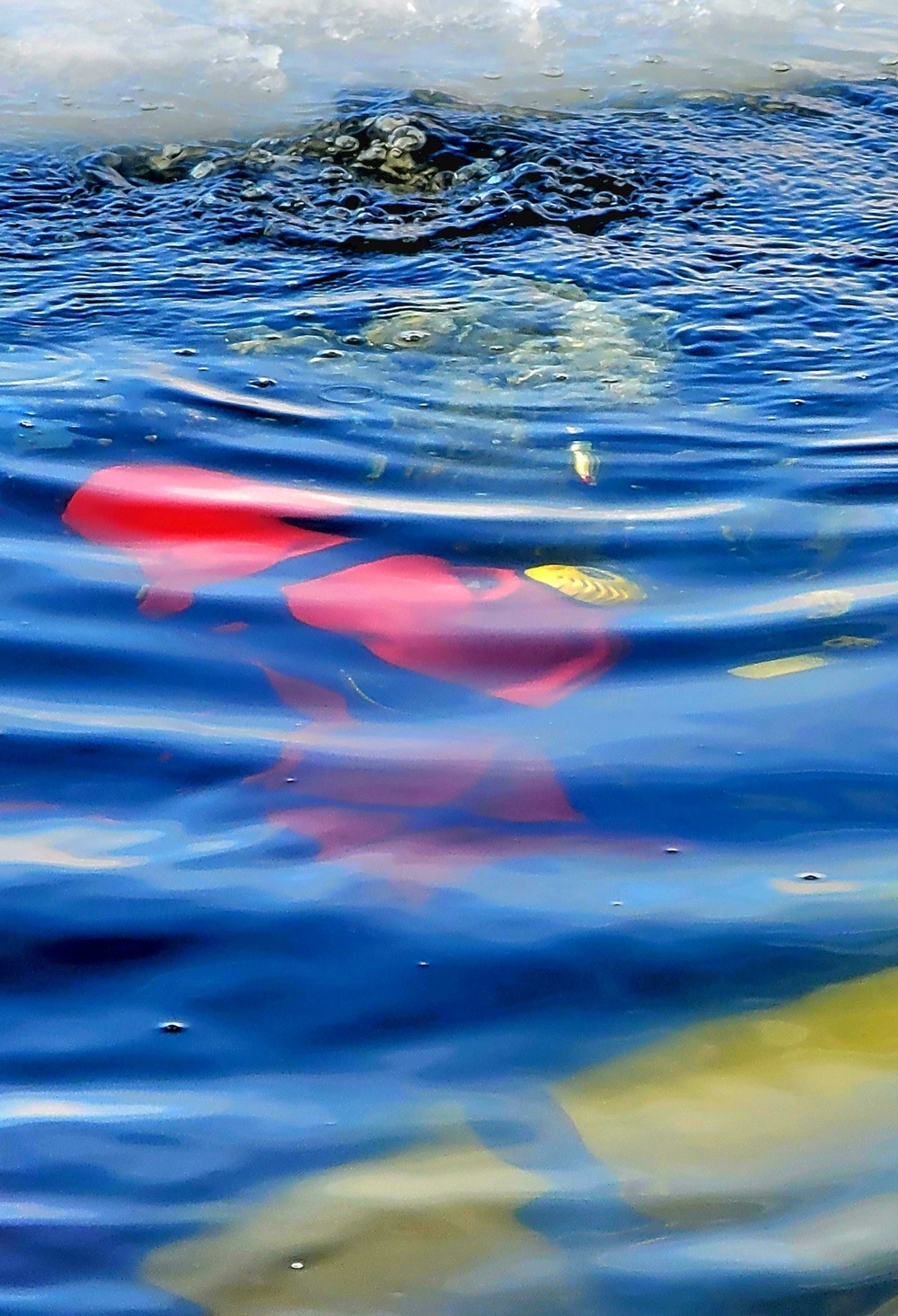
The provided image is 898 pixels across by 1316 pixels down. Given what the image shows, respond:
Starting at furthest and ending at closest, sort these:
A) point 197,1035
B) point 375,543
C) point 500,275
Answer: point 500,275 < point 375,543 < point 197,1035

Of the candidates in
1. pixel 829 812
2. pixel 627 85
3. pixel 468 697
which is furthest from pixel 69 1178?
pixel 627 85

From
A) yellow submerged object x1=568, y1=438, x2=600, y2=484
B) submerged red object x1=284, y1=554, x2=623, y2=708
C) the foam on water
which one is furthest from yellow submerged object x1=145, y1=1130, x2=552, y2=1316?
the foam on water

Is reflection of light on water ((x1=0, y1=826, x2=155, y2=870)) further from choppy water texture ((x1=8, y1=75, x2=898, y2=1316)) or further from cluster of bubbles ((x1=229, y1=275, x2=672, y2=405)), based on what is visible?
cluster of bubbles ((x1=229, y1=275, x2=672, y2=405))

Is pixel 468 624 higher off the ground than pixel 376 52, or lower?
lower

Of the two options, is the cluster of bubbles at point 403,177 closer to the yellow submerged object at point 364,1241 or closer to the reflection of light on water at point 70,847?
the reflection of light on water at point 70,847

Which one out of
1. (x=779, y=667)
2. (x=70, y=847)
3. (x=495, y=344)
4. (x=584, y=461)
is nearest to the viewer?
(x=70, y=847)

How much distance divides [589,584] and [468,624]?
329 mm

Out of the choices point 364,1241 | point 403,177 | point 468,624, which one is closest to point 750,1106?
point 364,1241

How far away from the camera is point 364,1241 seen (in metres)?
1.60

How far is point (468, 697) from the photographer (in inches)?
97.0

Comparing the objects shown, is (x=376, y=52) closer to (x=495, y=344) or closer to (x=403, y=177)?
(x=403, y=177)

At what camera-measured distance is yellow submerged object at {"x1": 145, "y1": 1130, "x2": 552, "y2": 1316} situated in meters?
1.54

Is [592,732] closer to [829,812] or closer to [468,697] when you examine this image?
[468,697]

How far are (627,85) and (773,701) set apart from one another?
4.47m
